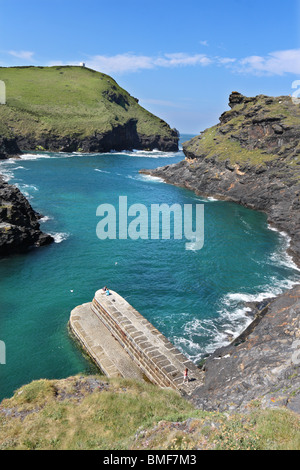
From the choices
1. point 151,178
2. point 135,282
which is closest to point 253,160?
point 151,178

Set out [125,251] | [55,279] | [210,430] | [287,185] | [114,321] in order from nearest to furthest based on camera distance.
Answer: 1. [210,430]
2. [114,321]
3. [55,279]
4. [125,251]
5. [287,185]

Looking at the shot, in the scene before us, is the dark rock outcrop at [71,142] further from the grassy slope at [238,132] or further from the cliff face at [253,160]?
the grassy slope at [238,132]

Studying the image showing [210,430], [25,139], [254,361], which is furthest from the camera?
[25,139]

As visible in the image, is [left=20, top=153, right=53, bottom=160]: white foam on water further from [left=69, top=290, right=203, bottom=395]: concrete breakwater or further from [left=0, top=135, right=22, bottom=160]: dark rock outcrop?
[left=69, top=290, right=203, bottom=395]: concrete breakwater

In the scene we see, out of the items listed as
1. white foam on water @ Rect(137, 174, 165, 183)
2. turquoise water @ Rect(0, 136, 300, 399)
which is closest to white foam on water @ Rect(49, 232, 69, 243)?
turquoise water @ Rect(0, 136, 300, 399)

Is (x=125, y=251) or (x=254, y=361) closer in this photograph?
(x=254, y=361)

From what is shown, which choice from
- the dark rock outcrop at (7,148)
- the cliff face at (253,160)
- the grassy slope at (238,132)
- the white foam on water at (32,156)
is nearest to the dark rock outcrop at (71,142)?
the white foam on water at (32,156)

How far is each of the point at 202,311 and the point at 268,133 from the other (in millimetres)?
76978

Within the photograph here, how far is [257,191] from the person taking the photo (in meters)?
85.9

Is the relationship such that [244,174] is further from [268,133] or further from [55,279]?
[55,279]

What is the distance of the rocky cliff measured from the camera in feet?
71.9

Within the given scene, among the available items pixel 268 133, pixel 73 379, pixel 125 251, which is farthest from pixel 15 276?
pixel 268 133

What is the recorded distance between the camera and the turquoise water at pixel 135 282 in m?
31.5

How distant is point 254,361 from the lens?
84.3 ft
